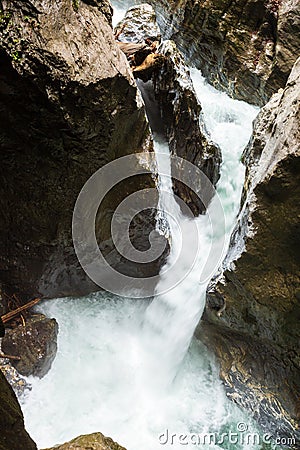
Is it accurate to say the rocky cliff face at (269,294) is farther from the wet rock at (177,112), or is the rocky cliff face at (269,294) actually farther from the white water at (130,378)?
the wet rock at (177,112)

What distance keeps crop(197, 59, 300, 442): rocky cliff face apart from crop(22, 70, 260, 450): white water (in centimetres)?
36

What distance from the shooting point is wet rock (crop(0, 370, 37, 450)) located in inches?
72.7

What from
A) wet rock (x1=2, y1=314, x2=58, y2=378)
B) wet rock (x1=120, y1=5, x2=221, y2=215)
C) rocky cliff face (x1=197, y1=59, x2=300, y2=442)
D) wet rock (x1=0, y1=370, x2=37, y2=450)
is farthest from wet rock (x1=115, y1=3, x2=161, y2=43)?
wet rock (x1=0, y1=370, x2=37, y2=450)

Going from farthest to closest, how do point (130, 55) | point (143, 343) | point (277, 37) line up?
point (277, 37) < point (130, 55) < point (143, 343)

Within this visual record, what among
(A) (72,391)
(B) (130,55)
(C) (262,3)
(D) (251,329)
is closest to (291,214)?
(D) (251,329)

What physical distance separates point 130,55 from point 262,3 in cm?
345

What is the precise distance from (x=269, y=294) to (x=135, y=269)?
196 centimetres

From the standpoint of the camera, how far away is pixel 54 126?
124 inches

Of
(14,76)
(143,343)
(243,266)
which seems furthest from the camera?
(143,343)

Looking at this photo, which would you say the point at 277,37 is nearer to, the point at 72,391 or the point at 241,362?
the point at 241,362

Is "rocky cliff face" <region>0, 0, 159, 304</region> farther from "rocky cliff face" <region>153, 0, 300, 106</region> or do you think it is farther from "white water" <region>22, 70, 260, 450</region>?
"rocky cliff face" <region>153, 0, 300, 106</region>

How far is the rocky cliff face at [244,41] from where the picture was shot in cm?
645

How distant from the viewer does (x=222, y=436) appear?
3.72 m

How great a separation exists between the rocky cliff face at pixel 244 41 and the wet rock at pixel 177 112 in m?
2.45
